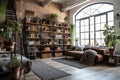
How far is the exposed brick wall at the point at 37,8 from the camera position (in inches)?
256

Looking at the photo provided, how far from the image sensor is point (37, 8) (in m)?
7.10

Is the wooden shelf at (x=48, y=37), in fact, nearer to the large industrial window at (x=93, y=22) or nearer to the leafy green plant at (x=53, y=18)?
the leafy green plant at (x=53, y=18)

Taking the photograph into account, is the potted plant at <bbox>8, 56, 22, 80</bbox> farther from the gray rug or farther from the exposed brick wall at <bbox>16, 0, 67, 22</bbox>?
the exposed brick wall at <bbox>16, 0, 67, 22</bbox>

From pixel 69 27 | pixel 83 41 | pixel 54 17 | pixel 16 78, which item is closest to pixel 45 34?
Answer: pixel 54 17

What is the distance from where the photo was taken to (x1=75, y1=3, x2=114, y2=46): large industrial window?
6.18m

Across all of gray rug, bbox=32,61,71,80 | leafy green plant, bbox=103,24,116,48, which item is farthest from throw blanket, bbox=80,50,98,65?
gray rug, bbox=32,61,71,80

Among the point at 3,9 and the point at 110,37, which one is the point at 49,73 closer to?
the point at 110,37

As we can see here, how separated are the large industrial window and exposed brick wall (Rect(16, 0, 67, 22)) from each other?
1302 millimetres

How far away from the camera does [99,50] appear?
17.4ft

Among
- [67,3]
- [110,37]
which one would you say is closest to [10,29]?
[110,37]

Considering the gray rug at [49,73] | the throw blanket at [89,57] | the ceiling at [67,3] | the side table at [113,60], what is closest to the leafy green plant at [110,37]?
the side table at [113,60]

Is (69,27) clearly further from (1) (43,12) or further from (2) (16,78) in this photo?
(2) (16,78)

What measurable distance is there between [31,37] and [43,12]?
6.34ft

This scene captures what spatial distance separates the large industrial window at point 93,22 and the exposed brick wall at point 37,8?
1302 mm
